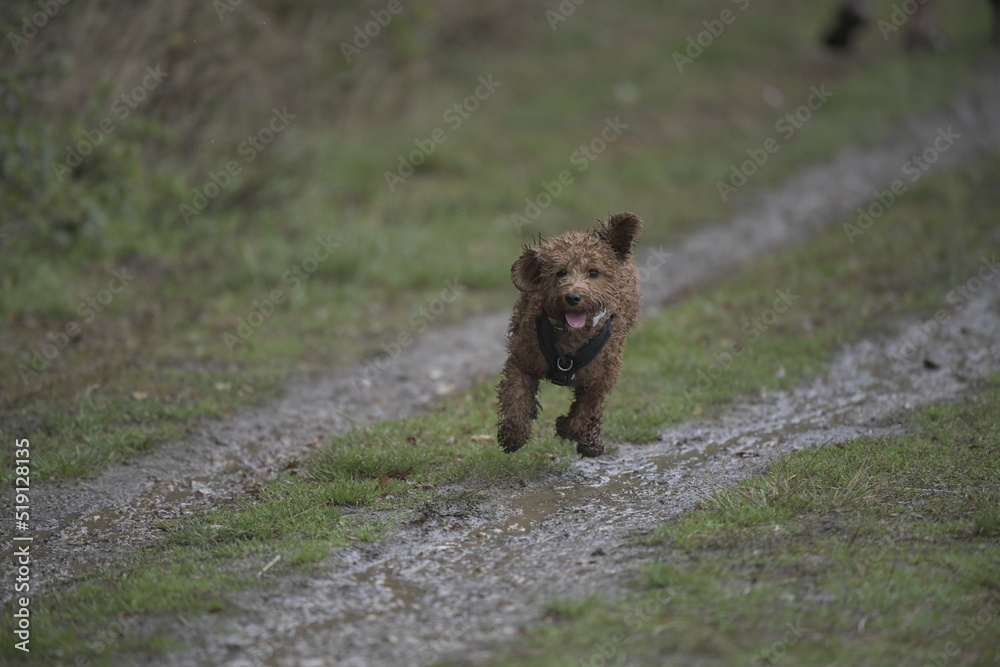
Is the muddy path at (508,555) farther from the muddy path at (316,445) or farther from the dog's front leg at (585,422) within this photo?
the dog's front leg at (585,422)

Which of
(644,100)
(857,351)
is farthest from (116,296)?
(644,100)

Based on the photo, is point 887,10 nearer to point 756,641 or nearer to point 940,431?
point 940,431

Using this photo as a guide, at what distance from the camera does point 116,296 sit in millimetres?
9758

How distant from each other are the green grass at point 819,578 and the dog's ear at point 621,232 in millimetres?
1462

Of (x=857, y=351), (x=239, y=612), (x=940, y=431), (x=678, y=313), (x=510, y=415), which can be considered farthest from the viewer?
(x=678, y=313)

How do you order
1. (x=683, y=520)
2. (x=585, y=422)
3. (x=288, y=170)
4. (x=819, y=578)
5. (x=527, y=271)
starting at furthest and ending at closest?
(x=288, y=170) < (x=585, y=422) < (x=527, y=271) < (x=683, y=520) < (x=819, y=578)

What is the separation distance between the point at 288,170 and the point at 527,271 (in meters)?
7.34

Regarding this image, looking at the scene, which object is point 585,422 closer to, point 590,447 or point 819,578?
point 590,447

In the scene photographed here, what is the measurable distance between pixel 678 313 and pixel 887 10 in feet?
50.7

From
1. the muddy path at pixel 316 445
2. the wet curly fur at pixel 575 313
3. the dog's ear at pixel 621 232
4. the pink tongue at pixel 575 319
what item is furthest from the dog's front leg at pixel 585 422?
the dog's ear at pixel 621 232

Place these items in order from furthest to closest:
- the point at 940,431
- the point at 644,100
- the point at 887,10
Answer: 1. the point at 887,10
2. the point at 644,100
3. the point at 940,431

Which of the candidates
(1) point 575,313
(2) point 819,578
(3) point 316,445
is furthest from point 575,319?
(3) point 316,445

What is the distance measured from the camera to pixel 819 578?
4.54m

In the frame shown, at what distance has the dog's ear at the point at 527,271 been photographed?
18.6ft
